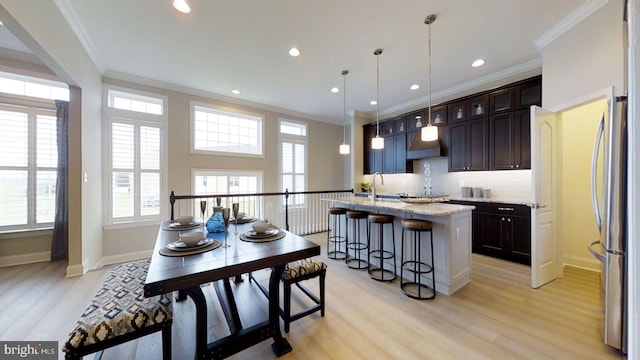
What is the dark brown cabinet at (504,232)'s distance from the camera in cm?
336

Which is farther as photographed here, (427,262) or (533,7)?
(427,262)

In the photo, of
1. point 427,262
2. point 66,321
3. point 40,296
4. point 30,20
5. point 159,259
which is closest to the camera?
point 159,259

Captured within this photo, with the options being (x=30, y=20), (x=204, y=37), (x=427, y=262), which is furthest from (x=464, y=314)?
(x=30, y=20)

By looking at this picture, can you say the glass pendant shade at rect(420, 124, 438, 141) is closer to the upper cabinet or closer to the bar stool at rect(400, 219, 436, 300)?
the bar stool at rect(400, 219, 436, 300)

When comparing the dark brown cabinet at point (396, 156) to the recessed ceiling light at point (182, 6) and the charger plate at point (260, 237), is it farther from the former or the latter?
the recessed ceiling light at point (182, 6)

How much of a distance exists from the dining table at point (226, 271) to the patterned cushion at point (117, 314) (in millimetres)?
185

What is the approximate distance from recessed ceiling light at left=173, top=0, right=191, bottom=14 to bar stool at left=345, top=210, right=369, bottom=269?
3117 millimetres

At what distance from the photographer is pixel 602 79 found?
7.62 feet

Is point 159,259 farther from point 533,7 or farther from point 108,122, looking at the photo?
point 533,7

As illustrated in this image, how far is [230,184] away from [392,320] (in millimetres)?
4127

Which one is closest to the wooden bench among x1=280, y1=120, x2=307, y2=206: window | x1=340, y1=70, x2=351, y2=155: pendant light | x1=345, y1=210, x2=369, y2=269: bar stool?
x1=345, y1=210, x2=369, y2=269: bar stool

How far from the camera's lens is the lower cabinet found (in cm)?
336

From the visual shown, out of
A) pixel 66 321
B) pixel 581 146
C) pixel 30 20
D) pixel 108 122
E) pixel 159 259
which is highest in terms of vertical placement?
pixel 30 20

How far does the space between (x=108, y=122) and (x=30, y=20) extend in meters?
2.11
